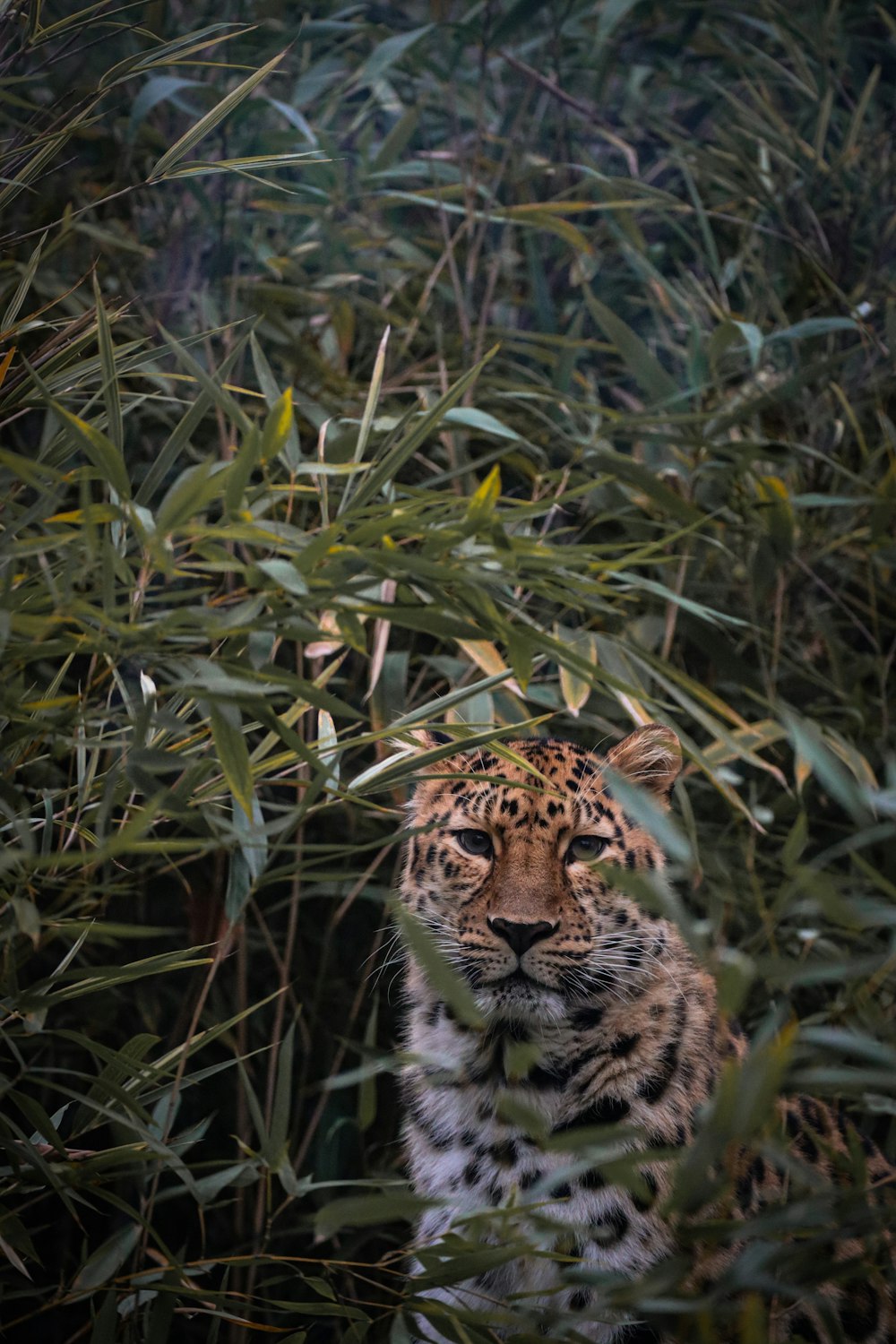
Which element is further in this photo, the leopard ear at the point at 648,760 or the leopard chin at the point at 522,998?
the leopard ear at the point at 648,760

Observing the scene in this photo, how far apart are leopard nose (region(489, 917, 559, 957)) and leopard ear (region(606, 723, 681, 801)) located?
353 mm

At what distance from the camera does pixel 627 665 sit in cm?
256

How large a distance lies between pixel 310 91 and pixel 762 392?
1.51 meters

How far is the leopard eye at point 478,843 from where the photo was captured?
2199 mm

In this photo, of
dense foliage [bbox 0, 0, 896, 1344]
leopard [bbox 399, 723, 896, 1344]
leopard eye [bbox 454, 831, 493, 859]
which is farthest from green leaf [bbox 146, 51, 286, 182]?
leopard eye [bbox 454, 831, 493, 859]

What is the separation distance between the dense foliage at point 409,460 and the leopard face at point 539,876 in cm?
12

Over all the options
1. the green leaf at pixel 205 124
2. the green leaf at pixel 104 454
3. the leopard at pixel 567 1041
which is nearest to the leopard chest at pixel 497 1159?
the leopard at pixel 567 1041

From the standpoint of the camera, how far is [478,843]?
2.21 meters

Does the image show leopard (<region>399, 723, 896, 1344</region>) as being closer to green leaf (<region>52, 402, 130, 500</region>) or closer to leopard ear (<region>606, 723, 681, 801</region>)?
leopard ear (<region>606, 723, 681, 801</region>)

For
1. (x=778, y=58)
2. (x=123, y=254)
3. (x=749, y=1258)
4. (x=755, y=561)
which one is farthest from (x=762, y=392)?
(x=749, y=1258)

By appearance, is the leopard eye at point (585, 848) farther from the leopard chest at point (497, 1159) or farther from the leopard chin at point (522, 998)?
the leopard chest at point (497, 1159)

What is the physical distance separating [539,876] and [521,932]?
11 cm

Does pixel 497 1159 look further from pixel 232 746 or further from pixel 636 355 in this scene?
pixel 636 355

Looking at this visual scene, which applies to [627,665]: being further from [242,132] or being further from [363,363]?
[242,132]
